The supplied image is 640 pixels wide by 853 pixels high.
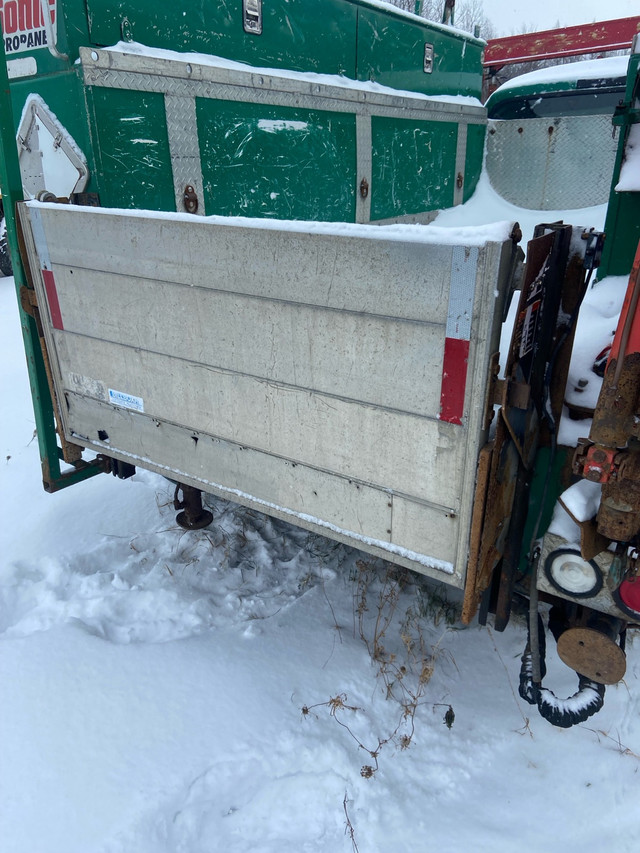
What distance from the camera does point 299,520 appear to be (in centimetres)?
249

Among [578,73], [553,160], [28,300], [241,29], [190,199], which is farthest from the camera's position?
[553,160]

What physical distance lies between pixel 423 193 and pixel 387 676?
502 cm

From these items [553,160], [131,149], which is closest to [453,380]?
[131,149]

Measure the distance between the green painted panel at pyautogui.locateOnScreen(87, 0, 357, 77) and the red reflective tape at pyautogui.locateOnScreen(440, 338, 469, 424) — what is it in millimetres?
2778

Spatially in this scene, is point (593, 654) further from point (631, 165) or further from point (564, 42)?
point (564, 42)

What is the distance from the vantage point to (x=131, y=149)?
3.58 m

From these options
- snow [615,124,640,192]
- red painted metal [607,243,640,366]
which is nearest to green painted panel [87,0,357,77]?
snow [615,124,640,192]

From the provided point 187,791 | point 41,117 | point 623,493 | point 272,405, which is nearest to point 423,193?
point 41,117

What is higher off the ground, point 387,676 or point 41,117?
point 41,117

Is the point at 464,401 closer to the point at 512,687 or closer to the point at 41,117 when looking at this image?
the point at 512,687

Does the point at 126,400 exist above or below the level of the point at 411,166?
below

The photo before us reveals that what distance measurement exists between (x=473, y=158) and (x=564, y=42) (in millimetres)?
3373

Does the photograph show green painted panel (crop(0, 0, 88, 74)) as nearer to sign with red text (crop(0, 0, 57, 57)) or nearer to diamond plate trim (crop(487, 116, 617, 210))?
sign with red text (crop(0, 0, 57, 57))

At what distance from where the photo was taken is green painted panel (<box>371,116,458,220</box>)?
573cm
